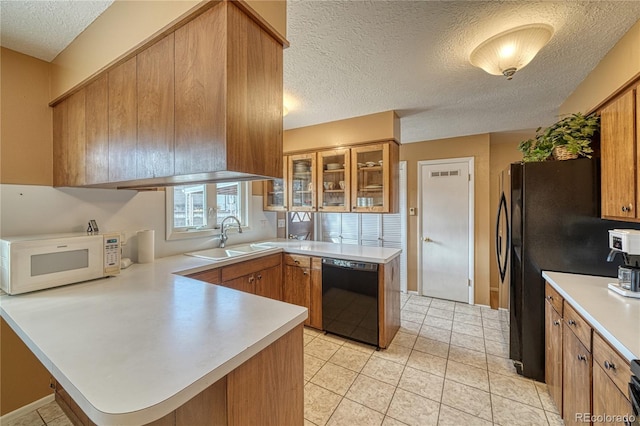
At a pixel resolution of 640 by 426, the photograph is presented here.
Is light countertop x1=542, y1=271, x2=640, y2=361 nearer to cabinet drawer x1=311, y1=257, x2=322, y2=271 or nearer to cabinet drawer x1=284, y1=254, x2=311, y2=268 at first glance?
cabinet drawer x1=311, y1=257, x2=322, y2=271

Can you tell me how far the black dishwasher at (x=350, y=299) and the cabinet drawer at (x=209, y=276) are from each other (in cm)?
103

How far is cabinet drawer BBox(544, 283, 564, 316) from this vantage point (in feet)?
5.47

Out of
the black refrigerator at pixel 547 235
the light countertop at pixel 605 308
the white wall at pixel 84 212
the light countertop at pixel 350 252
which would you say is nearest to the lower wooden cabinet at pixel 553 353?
the black refrigerator at pixel 547 235

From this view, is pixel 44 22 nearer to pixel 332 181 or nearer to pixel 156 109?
pixel 156 109

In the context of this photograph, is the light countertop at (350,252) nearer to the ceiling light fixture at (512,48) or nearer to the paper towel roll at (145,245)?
the paper towel roll at (145,245)

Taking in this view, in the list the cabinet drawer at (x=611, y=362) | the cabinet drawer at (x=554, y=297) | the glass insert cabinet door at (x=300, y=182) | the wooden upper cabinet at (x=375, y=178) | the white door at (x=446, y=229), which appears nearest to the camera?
the cabinet drawer at (x=611, y=362)

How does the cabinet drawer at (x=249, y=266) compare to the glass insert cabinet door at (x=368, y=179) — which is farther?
the glass insert cabinet door at (x=368, y=179)

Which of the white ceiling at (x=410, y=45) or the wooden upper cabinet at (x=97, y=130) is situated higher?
the white ceiling at (x=410, y=45)

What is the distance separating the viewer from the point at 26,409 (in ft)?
5.74

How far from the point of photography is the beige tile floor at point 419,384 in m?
1.71

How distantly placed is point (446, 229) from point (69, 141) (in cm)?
418

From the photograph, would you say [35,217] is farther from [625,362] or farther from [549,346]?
[549,346]

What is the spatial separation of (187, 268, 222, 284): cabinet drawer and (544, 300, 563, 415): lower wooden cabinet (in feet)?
8.09

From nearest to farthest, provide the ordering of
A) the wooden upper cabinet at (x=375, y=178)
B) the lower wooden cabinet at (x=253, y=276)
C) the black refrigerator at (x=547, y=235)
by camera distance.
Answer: the black refrigerator at (x=547, y=235), the lower wooden cabinet at (x=253, y=276), the wooden upper cabinet at (x=375, y=178)
